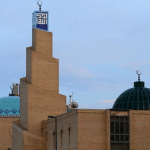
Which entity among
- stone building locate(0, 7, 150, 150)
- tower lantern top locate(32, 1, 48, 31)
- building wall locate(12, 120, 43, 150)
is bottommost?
building wall locate(12, 120, 43, 150)

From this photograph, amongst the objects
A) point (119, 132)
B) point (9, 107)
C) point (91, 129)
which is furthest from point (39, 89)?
point (9, 107)

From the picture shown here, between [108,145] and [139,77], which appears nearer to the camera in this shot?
[108,145]

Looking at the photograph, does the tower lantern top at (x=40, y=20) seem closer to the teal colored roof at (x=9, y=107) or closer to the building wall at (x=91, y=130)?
the teal colored roof at (x=9, y=107)

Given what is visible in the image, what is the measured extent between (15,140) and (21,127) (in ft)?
7.48

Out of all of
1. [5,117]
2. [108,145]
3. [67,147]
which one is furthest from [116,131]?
[5,117]

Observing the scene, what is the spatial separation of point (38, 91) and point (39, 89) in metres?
0.30

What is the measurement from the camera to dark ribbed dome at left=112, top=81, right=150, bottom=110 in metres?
58.6

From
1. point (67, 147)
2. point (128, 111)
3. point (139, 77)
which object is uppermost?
point (139, 77)

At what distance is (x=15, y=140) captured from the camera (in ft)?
232

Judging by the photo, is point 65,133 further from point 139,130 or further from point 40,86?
point 40,86

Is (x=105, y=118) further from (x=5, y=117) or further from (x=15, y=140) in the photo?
(x=5, y=117)

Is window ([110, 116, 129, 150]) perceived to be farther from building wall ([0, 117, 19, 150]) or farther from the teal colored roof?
the teal colored roof

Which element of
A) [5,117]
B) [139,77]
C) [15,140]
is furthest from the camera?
[5,117]

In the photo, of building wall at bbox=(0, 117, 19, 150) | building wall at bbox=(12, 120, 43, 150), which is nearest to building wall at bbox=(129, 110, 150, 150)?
building wall at bbox=(12, 120, 43, 150)
